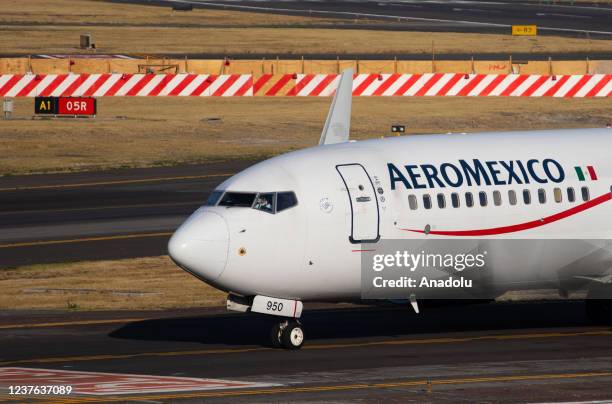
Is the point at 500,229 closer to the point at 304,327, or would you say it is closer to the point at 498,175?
the point at 498,175

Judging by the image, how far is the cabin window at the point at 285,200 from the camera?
98.9ft

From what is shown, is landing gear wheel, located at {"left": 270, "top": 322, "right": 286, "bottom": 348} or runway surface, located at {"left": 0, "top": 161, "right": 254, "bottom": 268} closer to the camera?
landing gear wheel, located at {"left": 270, "top": 322, "right": 286, "bottom": 348}

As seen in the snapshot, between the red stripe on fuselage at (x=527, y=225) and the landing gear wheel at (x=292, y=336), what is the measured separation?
3.15 meters

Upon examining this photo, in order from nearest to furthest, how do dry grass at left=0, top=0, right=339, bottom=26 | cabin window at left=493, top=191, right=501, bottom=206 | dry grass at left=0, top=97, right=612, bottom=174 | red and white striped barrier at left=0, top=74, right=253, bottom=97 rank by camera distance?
cabin window at left=493, top=191, right=501, bottom=206 → dry grass at left=0, top=97, right=612, bottom=174 → red and white striped barrier at left=0, top=74, right=253, bottom=97 → dry grass at left=0, top=0, right=339, bottom=26

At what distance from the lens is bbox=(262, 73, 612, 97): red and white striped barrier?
3081 inches

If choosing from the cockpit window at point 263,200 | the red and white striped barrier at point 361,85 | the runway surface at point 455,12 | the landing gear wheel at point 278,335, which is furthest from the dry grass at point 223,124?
the runway surface at point 455,12

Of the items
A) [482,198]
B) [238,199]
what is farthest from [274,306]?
[482,198]

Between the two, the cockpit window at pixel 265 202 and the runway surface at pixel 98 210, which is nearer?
the cockpit window at pixel 265 202

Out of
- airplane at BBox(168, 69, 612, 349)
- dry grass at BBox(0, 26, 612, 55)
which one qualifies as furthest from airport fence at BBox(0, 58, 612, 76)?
airplane at BBox(168, 69, 612, 349)

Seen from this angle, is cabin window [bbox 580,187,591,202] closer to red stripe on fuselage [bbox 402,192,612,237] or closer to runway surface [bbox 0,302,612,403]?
red stripe on fuselage [bbox 402,192,612,237]

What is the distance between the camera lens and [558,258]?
107 ft

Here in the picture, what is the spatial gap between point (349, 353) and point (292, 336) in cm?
125

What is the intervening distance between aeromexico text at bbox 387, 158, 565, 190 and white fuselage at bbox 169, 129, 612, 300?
0.07 feet

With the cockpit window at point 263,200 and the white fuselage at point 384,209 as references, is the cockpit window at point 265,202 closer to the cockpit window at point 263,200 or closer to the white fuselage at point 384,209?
the cockpit window at point 263,200
